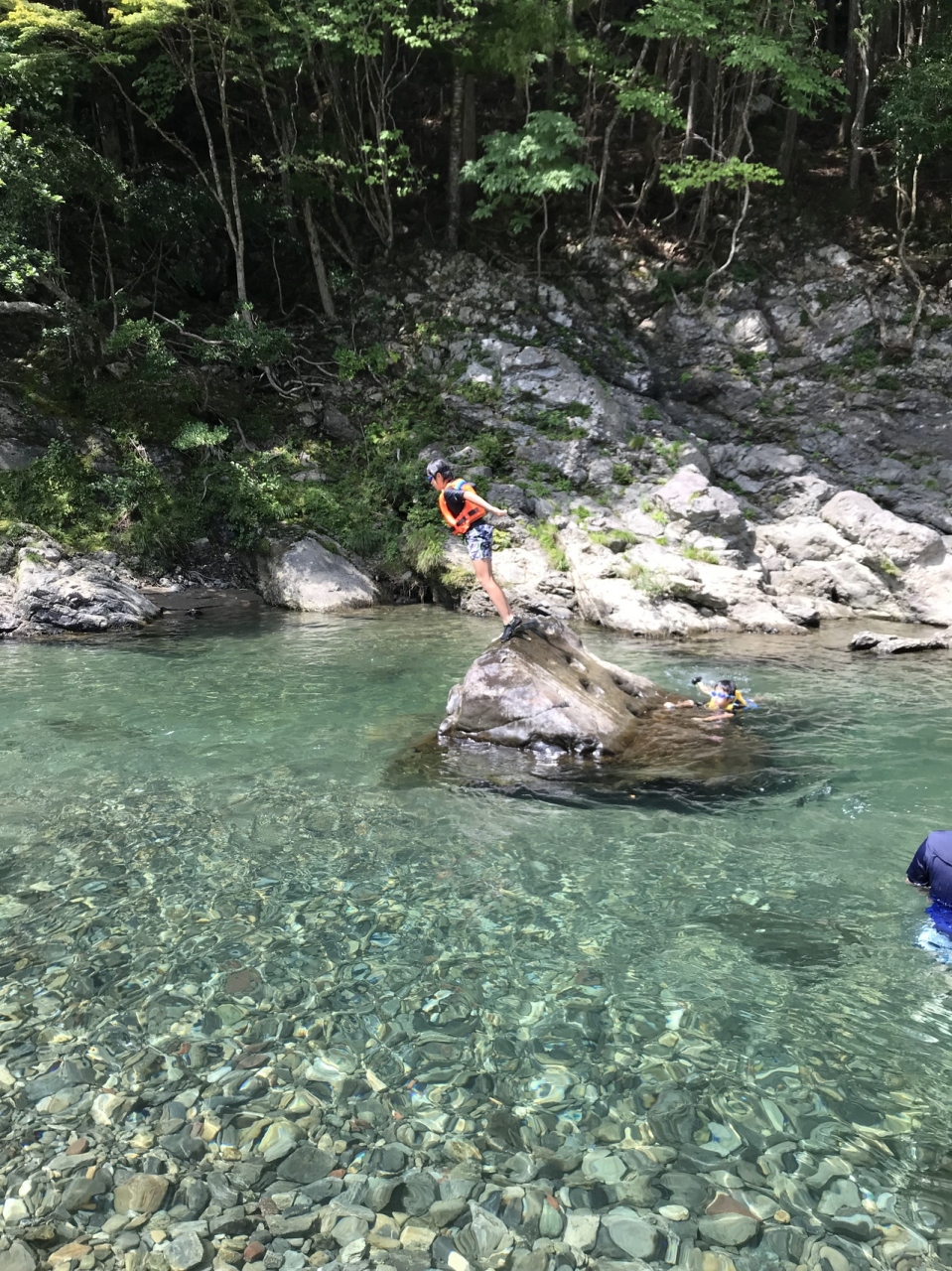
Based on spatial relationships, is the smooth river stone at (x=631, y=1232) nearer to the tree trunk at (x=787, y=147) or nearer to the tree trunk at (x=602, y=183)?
the tree trunk at (x=602, y=183)

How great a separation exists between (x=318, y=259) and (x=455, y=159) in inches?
206

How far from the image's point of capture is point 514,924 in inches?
212

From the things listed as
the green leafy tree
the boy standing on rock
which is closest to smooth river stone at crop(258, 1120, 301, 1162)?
the boy standing on rock

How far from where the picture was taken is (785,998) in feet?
15.0

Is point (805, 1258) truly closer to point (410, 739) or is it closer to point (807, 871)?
point (807, 871)

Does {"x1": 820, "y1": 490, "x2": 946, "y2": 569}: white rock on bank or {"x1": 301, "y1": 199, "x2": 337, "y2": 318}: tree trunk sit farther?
{"x1": 301, "y1": 199, "x2": 337, "y2": 318}: tree trunk

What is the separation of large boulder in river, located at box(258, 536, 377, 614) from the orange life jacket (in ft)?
25.7

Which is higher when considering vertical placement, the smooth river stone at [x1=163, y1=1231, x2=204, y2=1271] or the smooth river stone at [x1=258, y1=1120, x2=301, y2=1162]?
the smooth river stone at [x1=163, y1=1231, x2=204, y2=1271]

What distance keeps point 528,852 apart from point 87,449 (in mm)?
17425

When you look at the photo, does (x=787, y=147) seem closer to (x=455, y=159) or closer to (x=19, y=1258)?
(x=455, y=159)

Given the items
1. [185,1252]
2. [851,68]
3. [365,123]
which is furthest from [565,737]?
[851,68]

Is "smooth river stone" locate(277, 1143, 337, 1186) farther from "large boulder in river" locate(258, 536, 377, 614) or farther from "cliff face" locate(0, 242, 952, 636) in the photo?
"large boulder in river" locate(258, 536, 377, 614)

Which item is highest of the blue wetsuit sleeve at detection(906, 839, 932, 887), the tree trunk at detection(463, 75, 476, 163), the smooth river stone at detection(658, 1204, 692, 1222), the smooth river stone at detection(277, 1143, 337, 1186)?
the tree trunk at detection(463, 75, 476, 163)

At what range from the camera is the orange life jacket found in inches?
401
